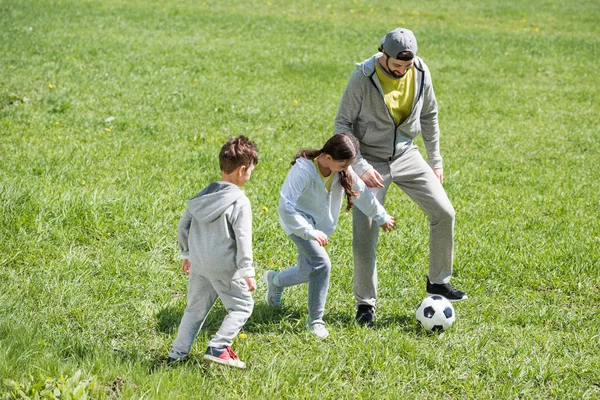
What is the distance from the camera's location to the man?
473 centimetres

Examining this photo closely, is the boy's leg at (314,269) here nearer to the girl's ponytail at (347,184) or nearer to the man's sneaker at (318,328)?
the man's sneaker at (318,328)

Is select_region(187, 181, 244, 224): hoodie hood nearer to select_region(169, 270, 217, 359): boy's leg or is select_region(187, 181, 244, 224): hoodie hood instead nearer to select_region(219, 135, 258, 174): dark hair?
select_region(219, 135, 258, 174): dark hair

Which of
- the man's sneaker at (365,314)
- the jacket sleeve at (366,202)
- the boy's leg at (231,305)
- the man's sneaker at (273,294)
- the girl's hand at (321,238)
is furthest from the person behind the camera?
the man's sneaker at (273,294)

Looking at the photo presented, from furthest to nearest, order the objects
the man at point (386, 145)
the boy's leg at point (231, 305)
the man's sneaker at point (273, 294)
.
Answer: the man's sneaker at point (273, 294) → the man at point (386, 145) → the boy's leg at point (231, 305)

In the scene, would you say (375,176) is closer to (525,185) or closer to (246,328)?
(246,328)

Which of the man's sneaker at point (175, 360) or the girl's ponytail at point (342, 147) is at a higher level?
the girl's ponytail at point (342, 147)

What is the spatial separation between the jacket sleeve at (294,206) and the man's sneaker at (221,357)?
82cm

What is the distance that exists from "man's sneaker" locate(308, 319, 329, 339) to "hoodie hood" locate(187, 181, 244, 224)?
1.17 metres

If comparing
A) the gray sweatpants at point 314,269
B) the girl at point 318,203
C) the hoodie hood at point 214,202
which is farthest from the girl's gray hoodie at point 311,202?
the hoodie hood at point 214,202

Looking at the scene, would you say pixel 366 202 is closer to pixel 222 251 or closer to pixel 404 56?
pixel 404 56

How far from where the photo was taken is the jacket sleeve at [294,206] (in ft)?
14.1

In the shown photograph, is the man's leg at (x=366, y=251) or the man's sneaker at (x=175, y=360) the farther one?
the man's leg at (x=366, y=251)

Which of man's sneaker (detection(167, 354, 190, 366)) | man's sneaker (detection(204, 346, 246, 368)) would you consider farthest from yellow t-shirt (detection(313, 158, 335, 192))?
man's sneaker (detection(167, 354, 190, 366))

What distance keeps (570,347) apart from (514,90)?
919cm
